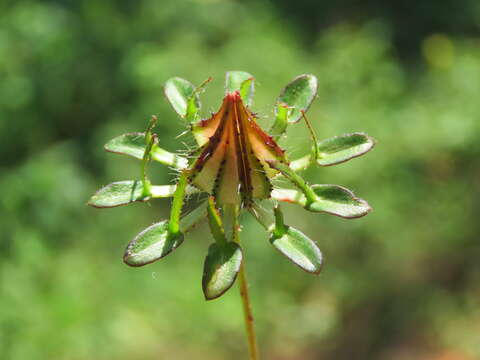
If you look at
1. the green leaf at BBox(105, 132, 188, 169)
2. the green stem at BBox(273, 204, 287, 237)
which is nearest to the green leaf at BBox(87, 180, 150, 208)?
the green leaf at BBox(105, 132, 188, 169)

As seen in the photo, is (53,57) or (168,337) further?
(53,57)

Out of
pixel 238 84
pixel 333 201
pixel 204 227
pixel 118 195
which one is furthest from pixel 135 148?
pixel 204 227

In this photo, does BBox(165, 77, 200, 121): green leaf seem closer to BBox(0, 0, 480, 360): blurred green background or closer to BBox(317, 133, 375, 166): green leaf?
BBox(317, 133, 375, 166): green leaf

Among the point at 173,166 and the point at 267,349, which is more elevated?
the point at 173,166

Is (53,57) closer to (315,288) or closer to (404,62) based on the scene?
(315,288)

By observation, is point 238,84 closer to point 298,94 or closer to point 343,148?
point 298,94

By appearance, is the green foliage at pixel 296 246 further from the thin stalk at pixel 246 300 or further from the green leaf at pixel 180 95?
the green leaf at pixel 180 95

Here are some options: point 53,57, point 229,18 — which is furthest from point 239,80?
point 229,18

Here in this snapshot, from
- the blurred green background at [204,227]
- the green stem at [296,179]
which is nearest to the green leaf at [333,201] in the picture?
the green stem at [296,179]
